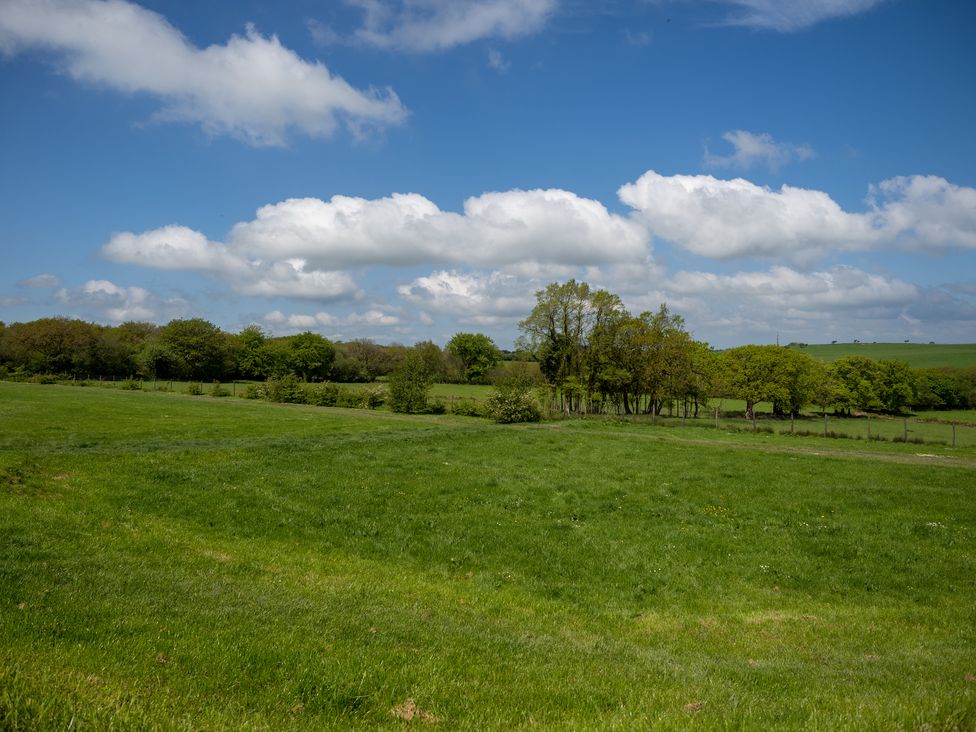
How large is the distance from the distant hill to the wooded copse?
31.3 meters

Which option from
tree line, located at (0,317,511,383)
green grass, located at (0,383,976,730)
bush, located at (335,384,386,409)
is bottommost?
green grass, located at (0,383,976,730)

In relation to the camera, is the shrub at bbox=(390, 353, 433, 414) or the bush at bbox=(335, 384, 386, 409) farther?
the bush at bbox=(335, 384, 386, 409)

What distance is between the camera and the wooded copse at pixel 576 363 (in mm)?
63969

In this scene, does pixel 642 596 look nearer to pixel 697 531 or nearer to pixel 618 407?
pixel 697 531

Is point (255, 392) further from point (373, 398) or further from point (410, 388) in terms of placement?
point (410, 388)

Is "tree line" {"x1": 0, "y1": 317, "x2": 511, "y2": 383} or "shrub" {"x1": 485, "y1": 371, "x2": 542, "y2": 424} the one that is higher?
"tree line" {"x1": 0, "y1": 317, "x2": 511, "y2": 383}

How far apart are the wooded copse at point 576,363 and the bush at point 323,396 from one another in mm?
8045

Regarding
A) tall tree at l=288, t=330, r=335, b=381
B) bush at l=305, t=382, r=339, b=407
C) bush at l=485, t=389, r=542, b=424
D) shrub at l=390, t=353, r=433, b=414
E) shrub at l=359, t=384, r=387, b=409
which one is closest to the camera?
bush at l=485, t=389, r=542, b=424

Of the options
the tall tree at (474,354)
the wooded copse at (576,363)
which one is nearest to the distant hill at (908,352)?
the wooded copse at (576,363)

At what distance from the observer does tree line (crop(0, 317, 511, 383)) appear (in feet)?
332

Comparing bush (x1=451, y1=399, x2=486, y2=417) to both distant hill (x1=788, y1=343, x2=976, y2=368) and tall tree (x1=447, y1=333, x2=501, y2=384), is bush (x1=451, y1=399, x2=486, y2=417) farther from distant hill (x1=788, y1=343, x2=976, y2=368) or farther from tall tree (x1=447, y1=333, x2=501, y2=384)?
distant hill (x1=788, y1=343, x2=976, y2=368)

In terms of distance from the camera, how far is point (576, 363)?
213ft

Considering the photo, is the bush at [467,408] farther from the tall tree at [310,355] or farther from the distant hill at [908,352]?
the distant hill at [908,352]

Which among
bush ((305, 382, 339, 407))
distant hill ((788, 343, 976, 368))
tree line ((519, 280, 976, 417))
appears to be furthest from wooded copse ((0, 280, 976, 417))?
distant hill ((788, 343, 976, 368))
